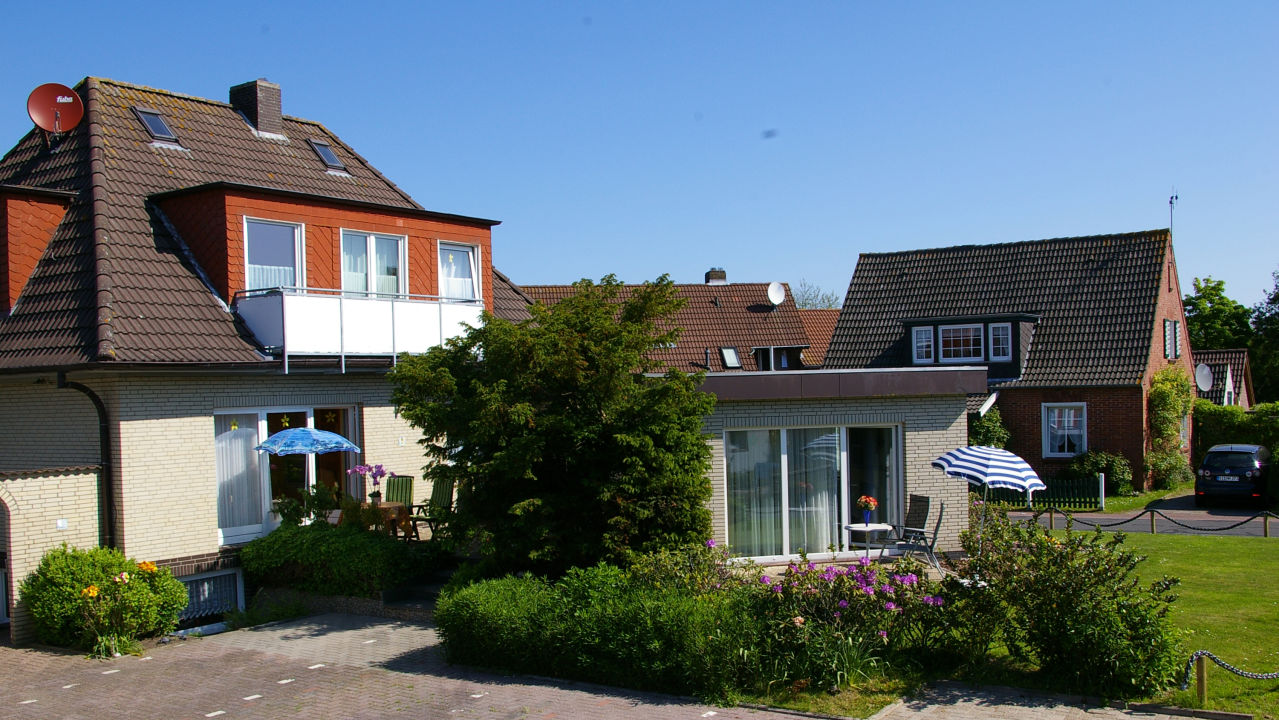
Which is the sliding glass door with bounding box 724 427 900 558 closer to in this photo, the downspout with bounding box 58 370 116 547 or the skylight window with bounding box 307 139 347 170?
the downspout with bounding box 58 370 116 547

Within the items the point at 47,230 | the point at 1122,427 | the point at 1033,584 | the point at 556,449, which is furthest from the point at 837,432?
the point at 1122,427

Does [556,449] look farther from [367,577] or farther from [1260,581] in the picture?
[1260,581]

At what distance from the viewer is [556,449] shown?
12.8 m

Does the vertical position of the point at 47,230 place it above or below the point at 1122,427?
above

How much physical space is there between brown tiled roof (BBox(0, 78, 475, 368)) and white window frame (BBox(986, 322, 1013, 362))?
66.0 ft

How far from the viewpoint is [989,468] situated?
14.1m

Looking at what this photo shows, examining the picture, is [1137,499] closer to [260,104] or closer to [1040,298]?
[1040,298]

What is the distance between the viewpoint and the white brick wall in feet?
49.9

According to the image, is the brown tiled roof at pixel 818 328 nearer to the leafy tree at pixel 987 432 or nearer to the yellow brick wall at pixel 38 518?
the leafy tree at pixel 987 432

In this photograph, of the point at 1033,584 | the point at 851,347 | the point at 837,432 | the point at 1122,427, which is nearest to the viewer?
the point at 1033,584

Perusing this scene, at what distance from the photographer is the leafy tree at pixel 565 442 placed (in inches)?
485

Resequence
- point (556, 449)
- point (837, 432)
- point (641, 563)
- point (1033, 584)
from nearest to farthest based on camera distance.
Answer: point (1033, 584), point (641, 563), point (556, 449), point (837, 432)

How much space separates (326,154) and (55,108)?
4.91 metres

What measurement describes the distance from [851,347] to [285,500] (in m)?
23.3
